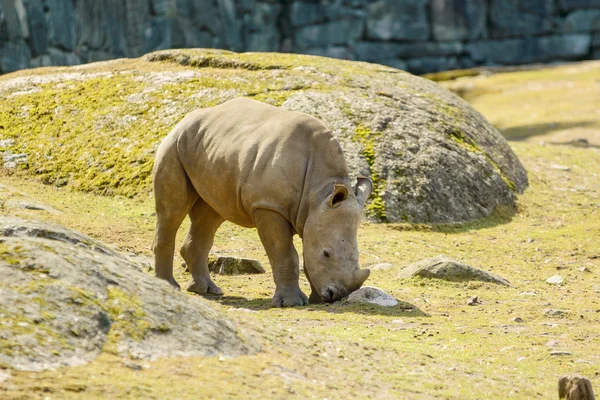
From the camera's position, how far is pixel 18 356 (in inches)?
226

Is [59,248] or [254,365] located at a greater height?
[59,248]

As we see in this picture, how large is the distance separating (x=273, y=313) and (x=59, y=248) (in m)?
3.41

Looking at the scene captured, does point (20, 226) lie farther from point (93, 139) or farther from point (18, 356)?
point (93, 139)

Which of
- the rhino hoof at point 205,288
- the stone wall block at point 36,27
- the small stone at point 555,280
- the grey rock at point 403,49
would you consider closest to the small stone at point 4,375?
the rhino hoof at point 205,288

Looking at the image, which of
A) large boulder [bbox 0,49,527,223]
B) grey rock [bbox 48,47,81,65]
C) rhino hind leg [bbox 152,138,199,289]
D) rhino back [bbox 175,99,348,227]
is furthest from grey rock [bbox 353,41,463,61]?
rhino back [bbox 175,99,348,227]

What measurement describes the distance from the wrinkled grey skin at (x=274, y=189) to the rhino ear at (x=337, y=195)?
11 mm

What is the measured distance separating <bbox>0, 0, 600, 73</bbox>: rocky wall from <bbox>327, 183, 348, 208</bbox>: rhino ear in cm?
3312

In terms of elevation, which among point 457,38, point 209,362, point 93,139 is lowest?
point 457,38

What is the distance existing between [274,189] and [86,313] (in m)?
4.59

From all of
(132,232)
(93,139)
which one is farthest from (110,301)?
(93,139)

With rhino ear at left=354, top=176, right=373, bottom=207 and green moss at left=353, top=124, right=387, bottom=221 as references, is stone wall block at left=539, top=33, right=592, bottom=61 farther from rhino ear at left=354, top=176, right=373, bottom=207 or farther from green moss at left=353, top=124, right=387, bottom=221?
rhino ear at left=354, top=176, right=373, bottom=207

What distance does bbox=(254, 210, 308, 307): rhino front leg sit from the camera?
35.6ft

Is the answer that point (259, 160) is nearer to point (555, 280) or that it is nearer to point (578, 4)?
point (555, 280)

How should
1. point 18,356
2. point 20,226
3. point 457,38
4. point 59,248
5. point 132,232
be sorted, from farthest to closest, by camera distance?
point 457,38, point 132,232, point 20,226, point 59,248, point 18,356
